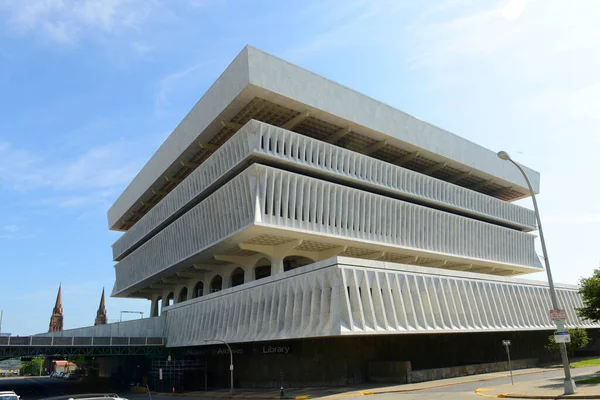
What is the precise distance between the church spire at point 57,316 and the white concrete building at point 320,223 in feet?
297

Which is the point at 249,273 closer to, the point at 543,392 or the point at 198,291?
the point at 198,291

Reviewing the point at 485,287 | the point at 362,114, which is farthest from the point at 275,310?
the point at 362,114

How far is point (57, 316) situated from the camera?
14088 cm

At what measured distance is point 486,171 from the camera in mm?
63594

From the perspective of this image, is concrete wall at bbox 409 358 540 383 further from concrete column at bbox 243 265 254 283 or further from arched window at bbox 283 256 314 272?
concrete column at bbox 243 265 254 283

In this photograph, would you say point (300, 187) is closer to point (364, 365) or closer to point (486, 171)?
point (364, 365)

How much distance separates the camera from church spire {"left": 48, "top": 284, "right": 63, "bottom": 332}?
139m

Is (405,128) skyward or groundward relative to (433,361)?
skyward

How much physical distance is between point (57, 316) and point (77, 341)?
108096 mm

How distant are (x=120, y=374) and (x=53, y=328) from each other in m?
83.3

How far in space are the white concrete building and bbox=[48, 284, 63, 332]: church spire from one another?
3558 inches

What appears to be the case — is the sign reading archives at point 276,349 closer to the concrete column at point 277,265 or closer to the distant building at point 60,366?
the concrete column at point 277,265

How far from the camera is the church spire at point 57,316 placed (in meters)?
139

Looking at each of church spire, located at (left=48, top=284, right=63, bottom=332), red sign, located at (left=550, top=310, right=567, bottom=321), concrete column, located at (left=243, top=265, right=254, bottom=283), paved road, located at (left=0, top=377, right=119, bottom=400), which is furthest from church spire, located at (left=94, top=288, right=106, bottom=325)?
red sign, located at (left=550, top=310, right=567, bottom=321)
